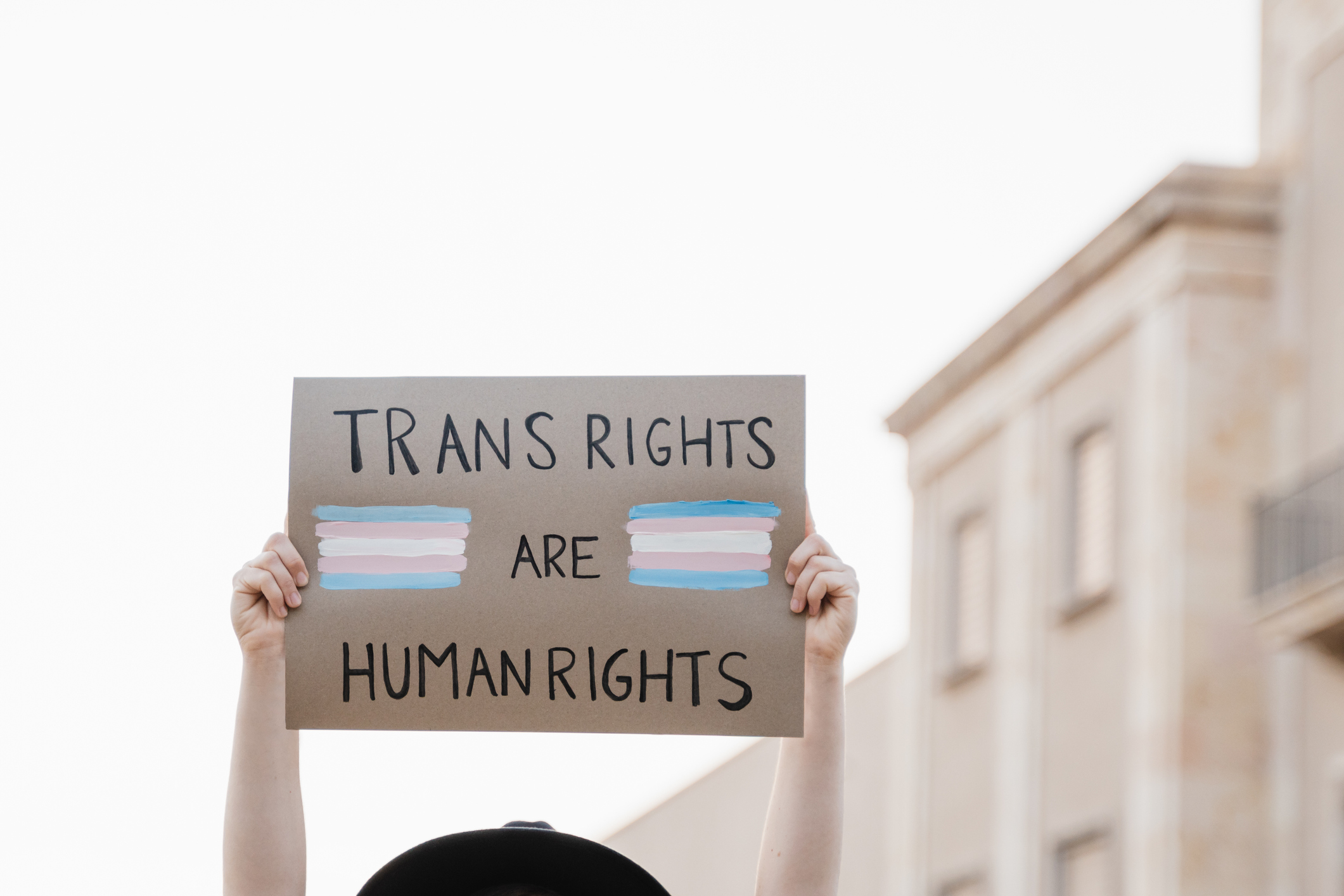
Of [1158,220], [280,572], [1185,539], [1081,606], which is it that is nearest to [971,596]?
[1081,606]

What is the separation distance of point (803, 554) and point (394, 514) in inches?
26.5

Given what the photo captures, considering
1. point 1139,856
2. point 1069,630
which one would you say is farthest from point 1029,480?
point 1139,856

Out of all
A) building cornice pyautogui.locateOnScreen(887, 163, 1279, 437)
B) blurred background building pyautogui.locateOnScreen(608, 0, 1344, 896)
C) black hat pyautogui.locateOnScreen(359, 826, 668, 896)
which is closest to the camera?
black hat pyautogui.locateOnScreen(359, 826, 668, 896)

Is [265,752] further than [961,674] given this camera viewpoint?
No

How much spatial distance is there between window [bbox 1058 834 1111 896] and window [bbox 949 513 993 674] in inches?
106

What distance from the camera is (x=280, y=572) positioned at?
A: 9.80 feet

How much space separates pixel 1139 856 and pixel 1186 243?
541 cm

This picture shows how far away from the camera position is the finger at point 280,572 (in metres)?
2.99

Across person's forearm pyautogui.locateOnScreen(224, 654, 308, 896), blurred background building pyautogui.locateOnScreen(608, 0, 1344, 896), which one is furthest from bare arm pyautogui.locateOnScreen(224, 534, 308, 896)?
blurred background building pyautogui.locateOnScreen(608, 0, 1344, 896)

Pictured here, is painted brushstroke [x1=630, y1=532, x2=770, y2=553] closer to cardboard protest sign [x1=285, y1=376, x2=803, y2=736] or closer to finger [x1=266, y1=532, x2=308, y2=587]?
cardboard protest sign [x1=285, y1=376, x2=803, y2=736]

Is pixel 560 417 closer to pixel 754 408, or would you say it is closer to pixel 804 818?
pixel 754 408

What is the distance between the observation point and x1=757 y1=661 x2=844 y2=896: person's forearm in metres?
2.90

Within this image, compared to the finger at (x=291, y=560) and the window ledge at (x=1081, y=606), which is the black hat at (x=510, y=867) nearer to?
the finger at (x=291, y=560)

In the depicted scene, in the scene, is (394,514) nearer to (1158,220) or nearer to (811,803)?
(811,803)
